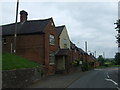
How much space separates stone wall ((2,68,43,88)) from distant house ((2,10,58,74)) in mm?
9880

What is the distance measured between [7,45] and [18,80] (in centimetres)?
1772

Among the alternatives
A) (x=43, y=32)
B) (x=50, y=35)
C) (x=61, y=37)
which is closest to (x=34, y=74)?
(x=43, y=32)

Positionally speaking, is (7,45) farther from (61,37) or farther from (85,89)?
(85,89)

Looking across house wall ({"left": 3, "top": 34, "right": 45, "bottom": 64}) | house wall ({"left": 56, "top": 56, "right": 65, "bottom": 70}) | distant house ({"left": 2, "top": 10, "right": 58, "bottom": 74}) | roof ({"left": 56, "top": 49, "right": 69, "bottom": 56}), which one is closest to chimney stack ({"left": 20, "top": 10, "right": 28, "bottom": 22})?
distant house ({"left": 2, "top": 10, "right": 58, "bottom": 74})

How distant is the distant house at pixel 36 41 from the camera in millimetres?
30578

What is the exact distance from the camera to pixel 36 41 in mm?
30812

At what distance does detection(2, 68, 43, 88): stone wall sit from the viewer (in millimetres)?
14660

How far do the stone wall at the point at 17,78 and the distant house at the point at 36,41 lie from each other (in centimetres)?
988

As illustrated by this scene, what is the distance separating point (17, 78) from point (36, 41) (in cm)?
1485

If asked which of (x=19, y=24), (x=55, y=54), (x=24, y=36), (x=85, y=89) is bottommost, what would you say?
(x=85, y=89)

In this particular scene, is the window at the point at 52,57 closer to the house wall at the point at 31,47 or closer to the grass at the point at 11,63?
the house wall at the point at 31,47

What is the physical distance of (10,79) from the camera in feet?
49.9

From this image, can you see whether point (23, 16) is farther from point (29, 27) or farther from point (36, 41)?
point (36, 41)

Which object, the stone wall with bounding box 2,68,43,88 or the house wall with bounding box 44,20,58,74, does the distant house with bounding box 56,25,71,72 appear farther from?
the stone wall with bounding box 2,68,43,88
